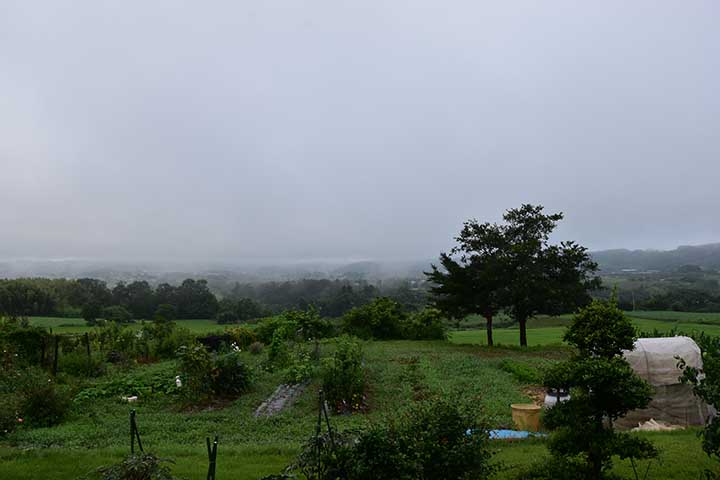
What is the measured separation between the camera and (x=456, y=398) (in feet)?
13.6

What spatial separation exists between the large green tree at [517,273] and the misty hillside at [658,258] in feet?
337

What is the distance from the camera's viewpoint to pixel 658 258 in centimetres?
13475

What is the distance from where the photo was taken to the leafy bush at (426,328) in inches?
900

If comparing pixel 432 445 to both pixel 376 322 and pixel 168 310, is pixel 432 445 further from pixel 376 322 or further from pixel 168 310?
pixel 168 310

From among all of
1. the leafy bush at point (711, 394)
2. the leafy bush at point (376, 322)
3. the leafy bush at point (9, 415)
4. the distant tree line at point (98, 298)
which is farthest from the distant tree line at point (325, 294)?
the leafy bush at point (711, 394)

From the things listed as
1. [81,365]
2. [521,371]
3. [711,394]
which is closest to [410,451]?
[711,394]

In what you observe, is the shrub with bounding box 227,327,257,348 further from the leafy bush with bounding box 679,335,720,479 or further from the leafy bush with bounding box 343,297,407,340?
the leafy bush with bounding box 679,335,720,479

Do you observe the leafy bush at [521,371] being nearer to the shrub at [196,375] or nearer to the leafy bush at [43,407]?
the shrub at [196,375]

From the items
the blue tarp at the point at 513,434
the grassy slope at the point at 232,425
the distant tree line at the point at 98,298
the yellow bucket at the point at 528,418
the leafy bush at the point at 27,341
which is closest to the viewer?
the grassy slope at the point at 232,425

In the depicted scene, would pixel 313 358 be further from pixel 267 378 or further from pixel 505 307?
pixel 505 307

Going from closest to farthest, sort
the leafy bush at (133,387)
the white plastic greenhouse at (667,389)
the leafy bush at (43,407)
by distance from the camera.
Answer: the white plastic greenhouse at (667,389) → the leafy bush at (43,407) → the leafy bush at (133,387)

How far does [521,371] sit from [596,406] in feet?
29.0

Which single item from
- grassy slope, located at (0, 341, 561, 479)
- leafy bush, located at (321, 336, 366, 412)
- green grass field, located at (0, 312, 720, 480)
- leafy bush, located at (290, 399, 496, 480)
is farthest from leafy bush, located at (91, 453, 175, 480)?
leafy bush, located at (321, 336, 366, 412)

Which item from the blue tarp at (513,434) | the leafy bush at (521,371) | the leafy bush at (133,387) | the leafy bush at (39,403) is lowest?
the leafy bush at (521,371)
